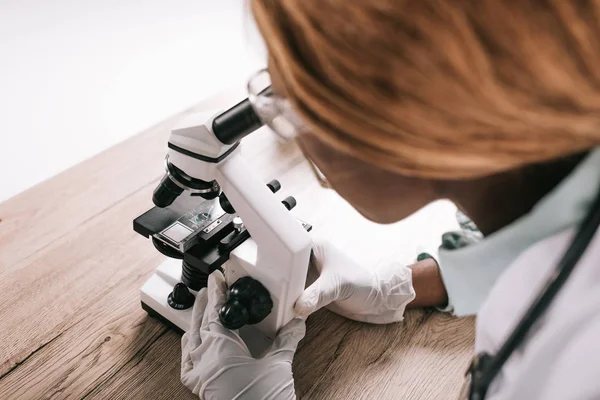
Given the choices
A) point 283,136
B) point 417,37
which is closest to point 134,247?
point 283,136

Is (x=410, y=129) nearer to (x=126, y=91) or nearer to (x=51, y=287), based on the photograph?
(x=51, y=287)

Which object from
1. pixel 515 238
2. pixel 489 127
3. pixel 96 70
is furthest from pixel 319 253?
pixel 96 70

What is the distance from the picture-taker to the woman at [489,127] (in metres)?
0.35

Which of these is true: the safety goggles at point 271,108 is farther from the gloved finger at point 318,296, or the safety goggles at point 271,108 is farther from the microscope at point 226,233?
the gloved finger at point 318,296

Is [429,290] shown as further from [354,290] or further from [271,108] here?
[271,108]

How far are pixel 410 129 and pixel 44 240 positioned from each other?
863 mm

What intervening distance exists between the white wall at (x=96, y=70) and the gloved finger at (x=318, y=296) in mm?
846

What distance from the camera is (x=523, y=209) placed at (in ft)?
1.82

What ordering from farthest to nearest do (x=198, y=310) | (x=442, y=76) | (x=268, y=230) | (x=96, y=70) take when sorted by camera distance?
(x=96, y=70) → (x=198, y=310) → (x=268, y=230) → (x=442, y=76)

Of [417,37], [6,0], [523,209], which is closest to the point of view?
[417,37]

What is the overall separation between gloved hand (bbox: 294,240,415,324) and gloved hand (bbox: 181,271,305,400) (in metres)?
0.06

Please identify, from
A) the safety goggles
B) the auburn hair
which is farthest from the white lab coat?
the safety goggles

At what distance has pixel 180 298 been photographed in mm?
863

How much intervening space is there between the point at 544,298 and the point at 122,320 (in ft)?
2.29
